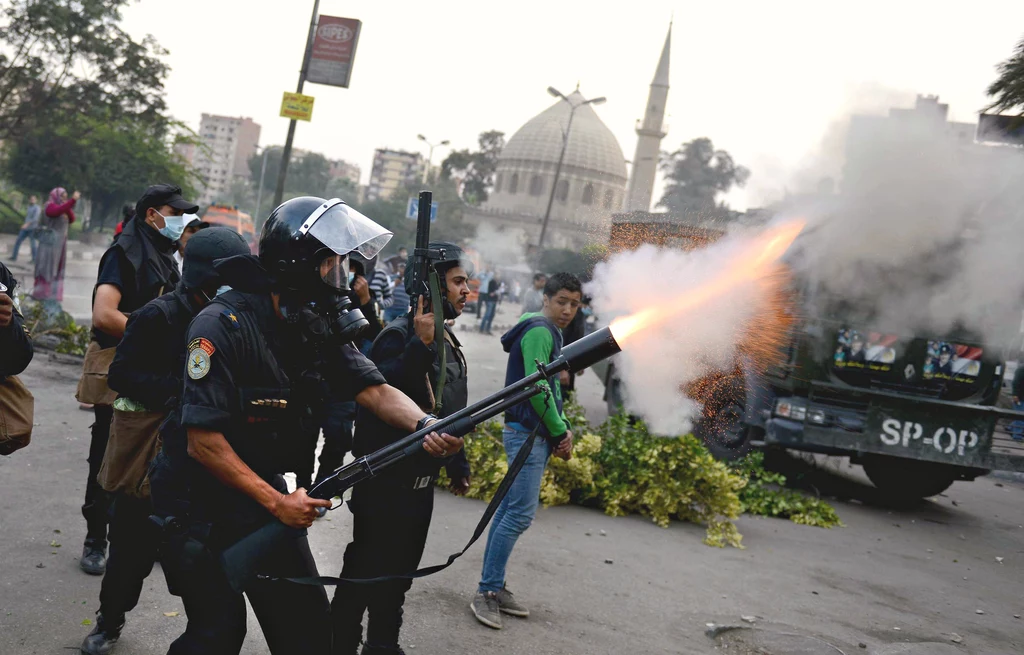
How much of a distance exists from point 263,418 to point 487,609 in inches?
97.0

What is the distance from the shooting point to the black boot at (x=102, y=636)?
3.87 metres

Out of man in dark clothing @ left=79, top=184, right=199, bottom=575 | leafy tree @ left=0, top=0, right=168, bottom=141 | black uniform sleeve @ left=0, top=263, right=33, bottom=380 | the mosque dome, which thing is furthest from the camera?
the mosque dome

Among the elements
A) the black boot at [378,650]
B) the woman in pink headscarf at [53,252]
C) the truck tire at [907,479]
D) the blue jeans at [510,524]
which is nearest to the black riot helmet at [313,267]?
the black boot at [378,650]

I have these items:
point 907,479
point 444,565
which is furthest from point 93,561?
point 907,479

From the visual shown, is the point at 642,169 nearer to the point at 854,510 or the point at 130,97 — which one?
the point at 130,97

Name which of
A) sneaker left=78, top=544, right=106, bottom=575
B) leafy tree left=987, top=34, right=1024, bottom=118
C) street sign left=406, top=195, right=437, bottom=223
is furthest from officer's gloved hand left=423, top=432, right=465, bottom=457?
leafy tree left=987, top=34, right=1024, bottom=118

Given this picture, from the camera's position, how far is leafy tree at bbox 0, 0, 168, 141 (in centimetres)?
2334

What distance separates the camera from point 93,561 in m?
4.78

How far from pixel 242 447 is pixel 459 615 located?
246cm

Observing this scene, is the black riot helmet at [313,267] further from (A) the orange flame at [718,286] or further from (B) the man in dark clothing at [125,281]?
(B) the man in dark clothing at [125,281]

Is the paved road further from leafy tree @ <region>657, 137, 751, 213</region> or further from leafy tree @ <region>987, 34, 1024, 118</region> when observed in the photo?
leafy tree @ <region>657, 137, 751, 213</region>

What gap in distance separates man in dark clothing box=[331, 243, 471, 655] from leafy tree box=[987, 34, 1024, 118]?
5.40m

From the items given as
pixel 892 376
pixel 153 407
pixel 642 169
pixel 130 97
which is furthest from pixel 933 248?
pixel 642 169

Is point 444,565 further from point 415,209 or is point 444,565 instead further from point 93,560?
point 415,209
